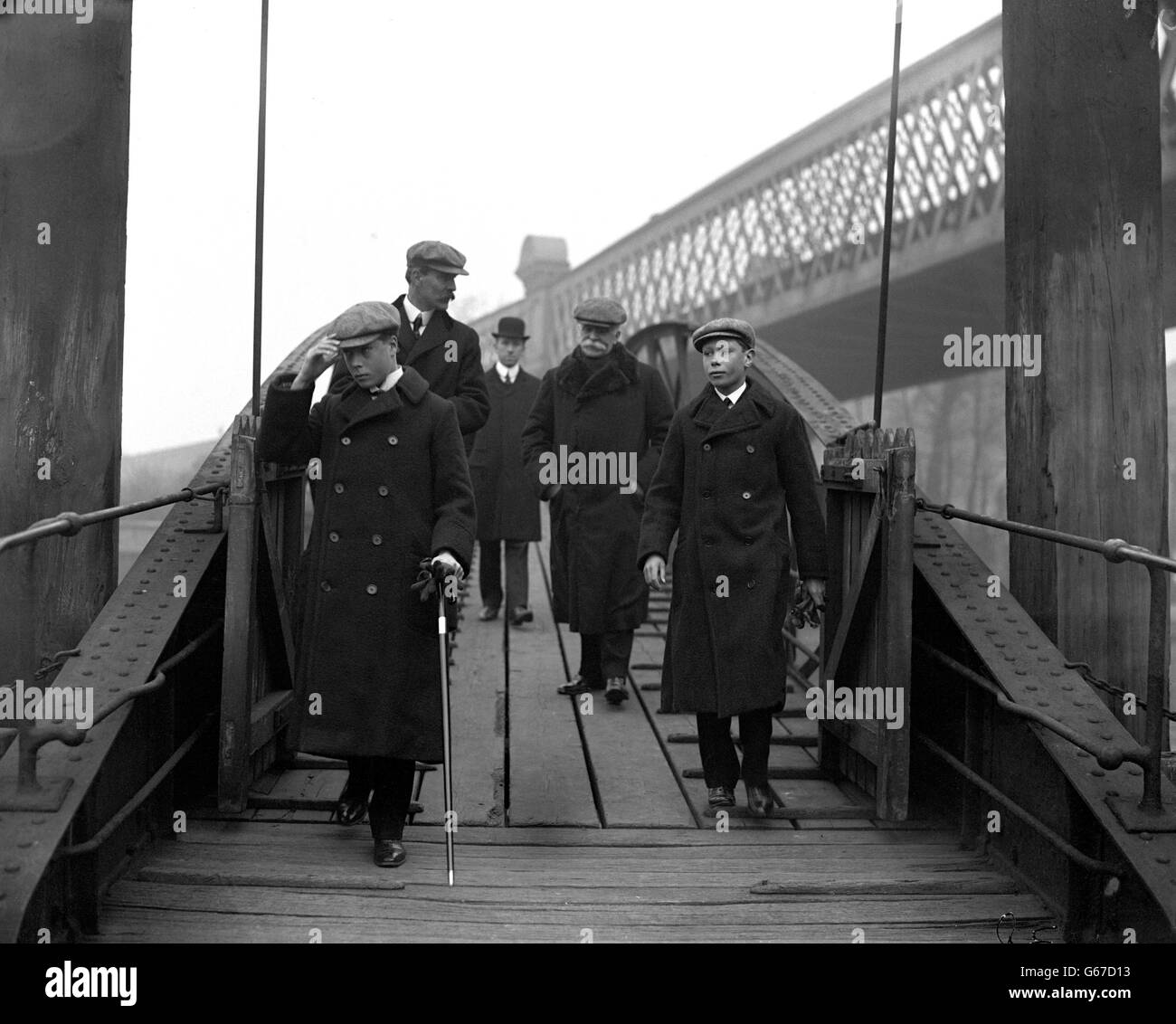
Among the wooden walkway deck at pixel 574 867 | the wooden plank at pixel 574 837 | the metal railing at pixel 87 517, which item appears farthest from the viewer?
the wooden plank at pixel 574 837

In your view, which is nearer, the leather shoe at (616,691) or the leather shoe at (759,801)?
the leather shoe at (759,801)

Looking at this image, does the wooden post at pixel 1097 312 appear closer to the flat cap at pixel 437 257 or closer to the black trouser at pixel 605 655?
the flat cap at pixel 437 257

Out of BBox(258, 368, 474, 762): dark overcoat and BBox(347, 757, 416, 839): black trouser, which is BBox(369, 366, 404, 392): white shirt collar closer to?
BBox(258, 368, 474, 762): dark overcoat

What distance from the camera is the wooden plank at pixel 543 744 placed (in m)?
5.87

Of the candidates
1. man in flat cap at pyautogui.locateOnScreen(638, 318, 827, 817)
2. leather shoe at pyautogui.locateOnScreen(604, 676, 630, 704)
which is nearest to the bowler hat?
leather shoe at pyautogui.locateOnScreen(604, 676, 630, 704)

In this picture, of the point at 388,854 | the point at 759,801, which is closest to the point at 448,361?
the point at 759,801

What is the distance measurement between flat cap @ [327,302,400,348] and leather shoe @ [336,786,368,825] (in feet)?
5.74

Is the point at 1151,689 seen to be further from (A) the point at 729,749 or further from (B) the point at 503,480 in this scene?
(B) the point at 503,480

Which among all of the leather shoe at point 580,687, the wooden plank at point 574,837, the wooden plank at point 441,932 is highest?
the leather shoe at point 580,687

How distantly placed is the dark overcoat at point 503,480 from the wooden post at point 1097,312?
436 cm

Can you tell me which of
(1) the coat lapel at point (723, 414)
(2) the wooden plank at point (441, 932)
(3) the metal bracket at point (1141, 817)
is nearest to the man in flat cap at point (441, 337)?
(1) the coat lapel at point (723, 414)

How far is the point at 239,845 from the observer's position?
17.3 feet

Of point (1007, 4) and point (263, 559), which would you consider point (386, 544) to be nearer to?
point (263, 559)

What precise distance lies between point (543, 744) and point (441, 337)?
1994mm
